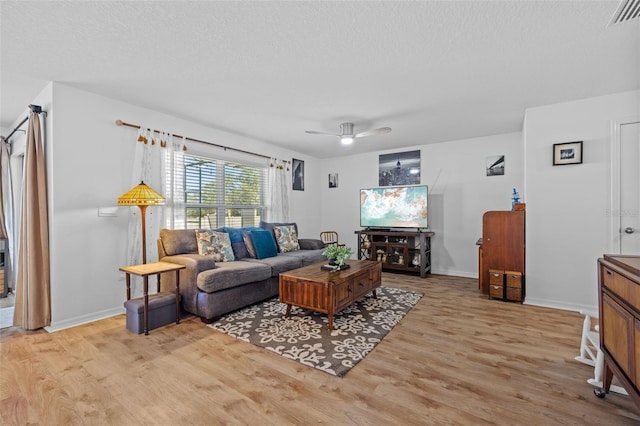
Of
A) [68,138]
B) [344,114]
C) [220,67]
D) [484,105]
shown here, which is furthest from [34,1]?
[484,105]

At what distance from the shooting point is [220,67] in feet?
8.38

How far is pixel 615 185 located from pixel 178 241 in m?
5.11

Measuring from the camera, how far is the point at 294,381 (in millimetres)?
1978

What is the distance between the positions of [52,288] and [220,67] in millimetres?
2768

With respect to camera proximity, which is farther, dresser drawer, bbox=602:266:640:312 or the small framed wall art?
the small framed wall art

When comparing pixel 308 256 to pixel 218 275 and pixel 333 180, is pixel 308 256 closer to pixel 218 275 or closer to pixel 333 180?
pixel 218 275

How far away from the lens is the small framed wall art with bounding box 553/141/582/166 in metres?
3.35

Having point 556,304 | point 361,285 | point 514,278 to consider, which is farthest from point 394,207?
point 556,304

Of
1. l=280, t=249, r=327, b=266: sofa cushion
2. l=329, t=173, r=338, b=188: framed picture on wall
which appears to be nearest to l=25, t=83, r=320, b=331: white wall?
l=280, t=249, r=327, b=266: sofa cushion

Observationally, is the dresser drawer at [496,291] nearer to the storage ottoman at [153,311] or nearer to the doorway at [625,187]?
the doorway at [625,187]

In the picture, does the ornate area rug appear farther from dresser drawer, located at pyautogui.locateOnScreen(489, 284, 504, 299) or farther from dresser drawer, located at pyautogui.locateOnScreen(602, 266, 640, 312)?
dresser drawer, located at pyautogui.locateOnScreen(602, 266, 640, 312)

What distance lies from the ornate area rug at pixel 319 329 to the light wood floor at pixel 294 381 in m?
0.11

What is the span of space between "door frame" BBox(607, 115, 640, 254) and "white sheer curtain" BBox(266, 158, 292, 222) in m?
4.68

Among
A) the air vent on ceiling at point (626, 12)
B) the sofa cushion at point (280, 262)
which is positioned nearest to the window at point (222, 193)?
the sofa cushion at point (280, 262)
